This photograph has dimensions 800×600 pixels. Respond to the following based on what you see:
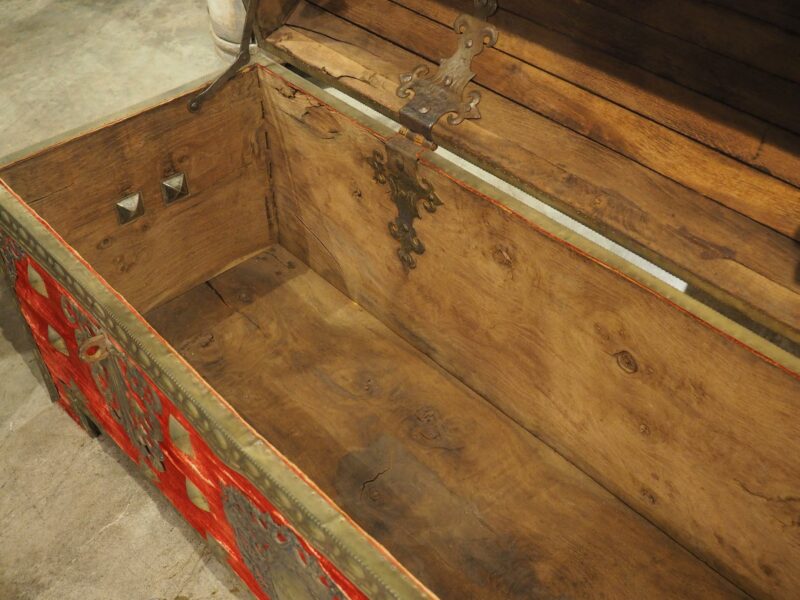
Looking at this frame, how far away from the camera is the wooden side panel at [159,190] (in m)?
2.02

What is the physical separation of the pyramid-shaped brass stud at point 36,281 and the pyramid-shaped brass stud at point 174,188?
0.54m

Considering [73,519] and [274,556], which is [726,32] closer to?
[274,556]

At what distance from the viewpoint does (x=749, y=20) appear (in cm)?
159

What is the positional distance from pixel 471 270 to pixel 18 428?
4.62 feet

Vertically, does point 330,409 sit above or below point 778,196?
below

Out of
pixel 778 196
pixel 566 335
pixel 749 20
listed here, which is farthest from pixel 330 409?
pixel 749 20

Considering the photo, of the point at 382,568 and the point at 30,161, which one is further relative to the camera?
the point at 30,161

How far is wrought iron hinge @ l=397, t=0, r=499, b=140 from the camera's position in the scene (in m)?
1.97

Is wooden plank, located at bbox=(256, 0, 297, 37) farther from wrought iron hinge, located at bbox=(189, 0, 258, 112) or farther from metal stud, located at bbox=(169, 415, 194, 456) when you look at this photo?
metal stud, located at bbox=(169, 415, 194, 456)

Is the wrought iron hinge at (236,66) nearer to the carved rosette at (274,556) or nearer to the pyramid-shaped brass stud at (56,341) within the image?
the pyramid-shaped brass stud at (56,341)

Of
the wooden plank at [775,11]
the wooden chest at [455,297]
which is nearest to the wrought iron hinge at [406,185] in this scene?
the wooden chest at [455,297]

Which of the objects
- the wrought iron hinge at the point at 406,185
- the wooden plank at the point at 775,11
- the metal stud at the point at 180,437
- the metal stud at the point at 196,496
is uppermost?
the wooden plank at the point at 775,11

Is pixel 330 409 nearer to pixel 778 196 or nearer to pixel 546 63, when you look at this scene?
pixel 546 63

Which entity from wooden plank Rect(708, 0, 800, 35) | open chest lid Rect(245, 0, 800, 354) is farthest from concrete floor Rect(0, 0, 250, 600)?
wooden plank Rect(708, 0, 800, 35)
